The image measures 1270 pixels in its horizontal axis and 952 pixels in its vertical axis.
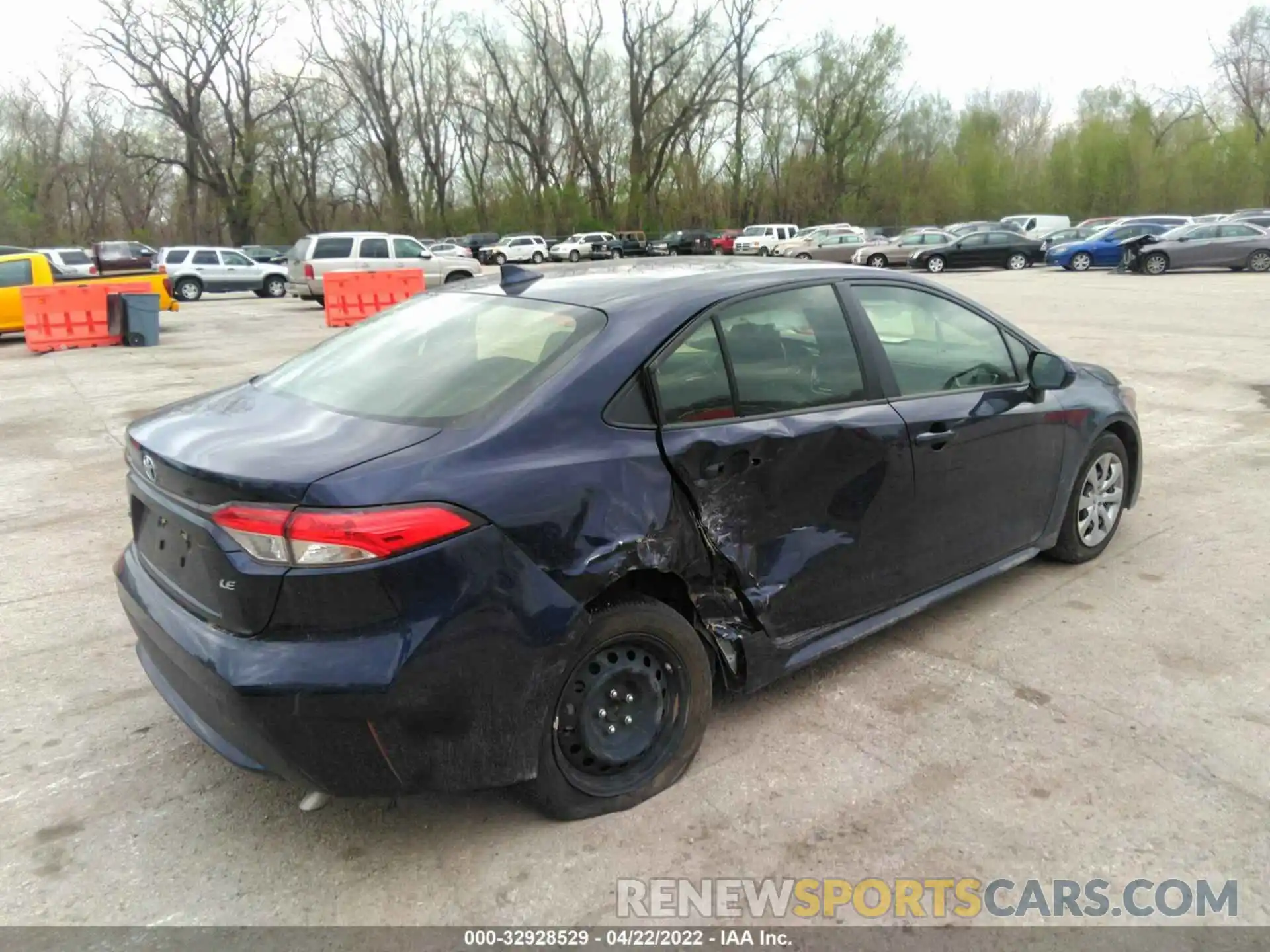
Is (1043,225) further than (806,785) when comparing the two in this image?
Yes

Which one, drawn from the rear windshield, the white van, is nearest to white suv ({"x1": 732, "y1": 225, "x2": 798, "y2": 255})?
the white van

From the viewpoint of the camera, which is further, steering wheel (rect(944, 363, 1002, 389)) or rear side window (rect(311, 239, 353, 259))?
rear side window (rect(311, 239, 353, 259))

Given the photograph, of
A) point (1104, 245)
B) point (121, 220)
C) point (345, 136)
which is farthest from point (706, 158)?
point (121, 220)

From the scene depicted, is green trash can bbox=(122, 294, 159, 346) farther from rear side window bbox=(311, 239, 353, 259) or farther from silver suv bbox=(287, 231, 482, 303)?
rear side window bbox=(311, 239, 353, 259)

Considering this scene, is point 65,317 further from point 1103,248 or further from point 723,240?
point 723,240

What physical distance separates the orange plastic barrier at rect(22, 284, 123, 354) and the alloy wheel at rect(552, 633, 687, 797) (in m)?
16.2

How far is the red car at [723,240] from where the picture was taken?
47716 millimetres

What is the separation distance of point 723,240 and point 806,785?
48414mm

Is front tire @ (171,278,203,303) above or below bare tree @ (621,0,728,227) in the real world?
below

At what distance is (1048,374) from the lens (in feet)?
13.2

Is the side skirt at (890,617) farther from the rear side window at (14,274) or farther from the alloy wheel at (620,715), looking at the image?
the rear side window at (14,274)

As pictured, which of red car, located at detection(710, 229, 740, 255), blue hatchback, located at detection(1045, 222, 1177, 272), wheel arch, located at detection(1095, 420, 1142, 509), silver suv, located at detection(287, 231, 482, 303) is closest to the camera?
wheel arch, located at detection(1095, 420, 1142, 509)

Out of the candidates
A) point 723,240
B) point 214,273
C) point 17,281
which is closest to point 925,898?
point 17,281

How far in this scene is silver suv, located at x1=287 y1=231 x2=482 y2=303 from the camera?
23.0 meters
